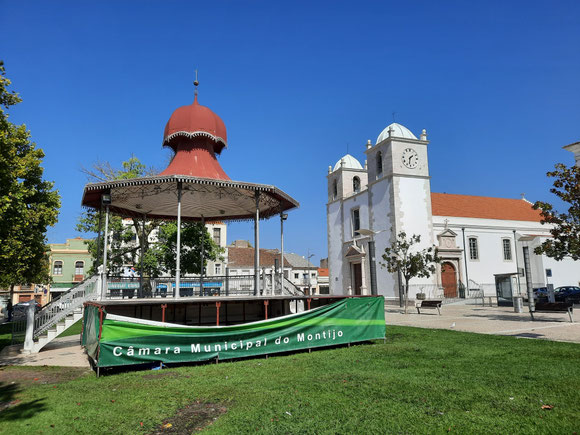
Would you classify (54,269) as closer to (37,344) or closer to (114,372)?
(37,344)

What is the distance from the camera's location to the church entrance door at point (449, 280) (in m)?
38.1

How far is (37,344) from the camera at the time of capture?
14281mm

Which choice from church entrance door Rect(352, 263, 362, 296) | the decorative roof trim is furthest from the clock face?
the decorative roof trim

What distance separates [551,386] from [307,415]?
476 centimetres

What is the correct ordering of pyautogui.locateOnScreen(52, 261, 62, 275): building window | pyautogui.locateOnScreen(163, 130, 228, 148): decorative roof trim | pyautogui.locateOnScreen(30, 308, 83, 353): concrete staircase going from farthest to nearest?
pyautogui.locateOnScreen(52, 261, 62, 275): building window, pyautogui.locateOnScreen(163, 130, 228, 148): decorative roof trim, pyautogui.locateOnScreen(30, 308, 83, 353): concrete staircase

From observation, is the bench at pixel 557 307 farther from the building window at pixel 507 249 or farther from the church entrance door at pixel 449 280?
the building window at pixel 507 249

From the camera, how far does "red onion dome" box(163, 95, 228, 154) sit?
16.8 metres

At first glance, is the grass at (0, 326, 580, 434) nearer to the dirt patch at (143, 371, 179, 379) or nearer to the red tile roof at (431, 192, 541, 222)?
the dirt patch at (143, 371, 179, 379)

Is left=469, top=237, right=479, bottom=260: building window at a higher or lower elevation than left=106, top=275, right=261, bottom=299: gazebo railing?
higher

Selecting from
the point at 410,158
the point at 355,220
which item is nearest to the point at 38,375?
the point at 410,158

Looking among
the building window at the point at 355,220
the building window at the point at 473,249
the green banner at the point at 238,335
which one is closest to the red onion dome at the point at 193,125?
the green banner at the point at 238,335

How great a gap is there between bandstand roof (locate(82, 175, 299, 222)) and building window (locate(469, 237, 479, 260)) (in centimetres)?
2872

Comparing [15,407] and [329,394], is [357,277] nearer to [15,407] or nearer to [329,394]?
[329,394]

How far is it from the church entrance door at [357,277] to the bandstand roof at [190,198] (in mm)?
23022
